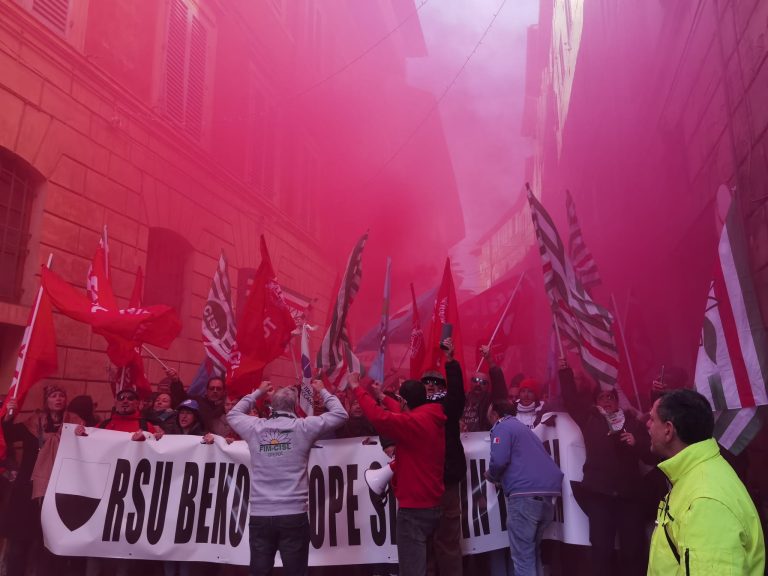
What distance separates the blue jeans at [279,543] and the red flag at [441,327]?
233 centimetres

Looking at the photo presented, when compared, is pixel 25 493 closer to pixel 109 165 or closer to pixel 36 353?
pixel 36 353

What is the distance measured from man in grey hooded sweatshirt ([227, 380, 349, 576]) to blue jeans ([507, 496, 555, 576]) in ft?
4.53

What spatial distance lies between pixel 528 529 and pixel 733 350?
1711mm

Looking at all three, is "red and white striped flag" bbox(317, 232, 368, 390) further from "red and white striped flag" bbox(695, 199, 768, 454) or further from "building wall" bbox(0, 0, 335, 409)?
"building wall" bbox(0, 0, 335, 409)

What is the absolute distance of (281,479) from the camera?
3.53m

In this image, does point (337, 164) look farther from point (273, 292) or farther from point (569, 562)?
point (569, 562)

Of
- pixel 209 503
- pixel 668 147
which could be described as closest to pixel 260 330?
pixel 209 503

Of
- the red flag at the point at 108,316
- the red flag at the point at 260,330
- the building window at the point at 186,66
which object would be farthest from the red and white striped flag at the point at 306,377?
the building window at the point at 186,66

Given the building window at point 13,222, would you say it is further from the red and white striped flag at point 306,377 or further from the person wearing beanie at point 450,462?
the person wearing beanie at point 450,462

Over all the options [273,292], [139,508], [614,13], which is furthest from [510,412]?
[614,13]

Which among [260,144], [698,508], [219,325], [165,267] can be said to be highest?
[260,144]

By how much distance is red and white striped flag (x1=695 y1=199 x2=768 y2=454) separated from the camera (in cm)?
337

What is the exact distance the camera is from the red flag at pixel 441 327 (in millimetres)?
5547

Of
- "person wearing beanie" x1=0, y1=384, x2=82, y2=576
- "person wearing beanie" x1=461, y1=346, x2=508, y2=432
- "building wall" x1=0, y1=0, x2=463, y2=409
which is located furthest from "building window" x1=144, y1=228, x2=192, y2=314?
"person wearing beanie" x1=461, y1=346, x2=508, y2=432
